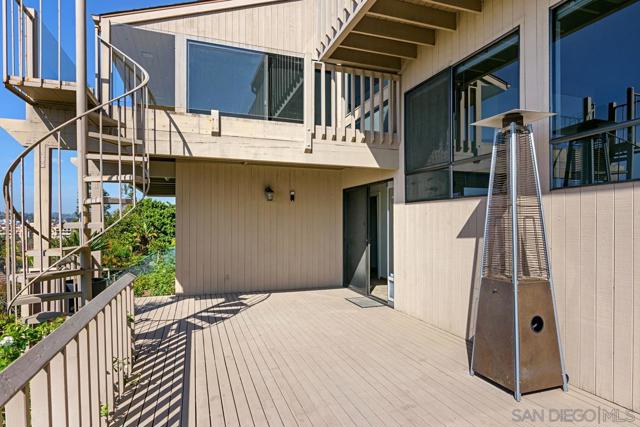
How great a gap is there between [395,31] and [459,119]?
142cm

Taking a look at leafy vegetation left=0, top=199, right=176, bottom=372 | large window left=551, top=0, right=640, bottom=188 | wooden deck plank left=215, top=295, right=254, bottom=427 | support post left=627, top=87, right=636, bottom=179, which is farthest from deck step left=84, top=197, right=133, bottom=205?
support post left=627, top=87, right=636, bottom=179

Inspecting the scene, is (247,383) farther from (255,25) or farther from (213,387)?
(255,25)

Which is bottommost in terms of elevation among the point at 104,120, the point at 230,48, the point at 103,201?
the point at 103,201

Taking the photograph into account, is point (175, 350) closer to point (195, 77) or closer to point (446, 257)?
point (446, 257)

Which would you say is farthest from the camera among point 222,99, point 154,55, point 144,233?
point 144,233

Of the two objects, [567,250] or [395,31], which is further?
[395,31]

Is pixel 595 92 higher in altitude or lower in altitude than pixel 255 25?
lower

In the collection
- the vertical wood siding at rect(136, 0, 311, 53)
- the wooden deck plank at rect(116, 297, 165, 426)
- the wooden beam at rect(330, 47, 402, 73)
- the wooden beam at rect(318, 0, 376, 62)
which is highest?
the vertical wood siding at rect(136, 0, 311, 53)

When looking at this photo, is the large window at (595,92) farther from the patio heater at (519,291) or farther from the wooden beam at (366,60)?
the wooden beam at (366,60)

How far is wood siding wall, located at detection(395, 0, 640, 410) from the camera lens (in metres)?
2.59

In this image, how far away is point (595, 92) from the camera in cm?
284

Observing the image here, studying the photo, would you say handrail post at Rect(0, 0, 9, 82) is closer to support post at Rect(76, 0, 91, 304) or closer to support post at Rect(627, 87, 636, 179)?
support post at Rect(76, 0, 91, 304)

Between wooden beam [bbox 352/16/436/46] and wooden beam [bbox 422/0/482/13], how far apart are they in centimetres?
62

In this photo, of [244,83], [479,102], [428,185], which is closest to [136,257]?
[244,83]
